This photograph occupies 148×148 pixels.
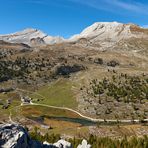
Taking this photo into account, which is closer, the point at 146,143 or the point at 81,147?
the point at 81,147

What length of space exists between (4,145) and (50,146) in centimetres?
1997

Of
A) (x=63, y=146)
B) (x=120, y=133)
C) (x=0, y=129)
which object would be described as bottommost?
(x=120, y=133)

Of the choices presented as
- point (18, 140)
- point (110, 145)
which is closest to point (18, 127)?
point (18, 140)

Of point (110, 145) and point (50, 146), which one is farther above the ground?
point (50, 146)

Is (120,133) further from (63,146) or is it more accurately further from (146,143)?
(63,146)

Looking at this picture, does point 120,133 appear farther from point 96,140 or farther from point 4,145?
point 4,145

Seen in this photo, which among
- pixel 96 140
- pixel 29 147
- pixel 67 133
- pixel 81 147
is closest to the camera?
pixel 29 147

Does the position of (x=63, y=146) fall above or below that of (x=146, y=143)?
above

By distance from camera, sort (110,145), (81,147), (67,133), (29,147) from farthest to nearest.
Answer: (67,133) → (110,145) → (81,147) → (29,147)

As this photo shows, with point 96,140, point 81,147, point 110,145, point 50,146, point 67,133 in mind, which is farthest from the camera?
point 67,133

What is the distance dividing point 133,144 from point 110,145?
414 inches

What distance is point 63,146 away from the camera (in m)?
92.1

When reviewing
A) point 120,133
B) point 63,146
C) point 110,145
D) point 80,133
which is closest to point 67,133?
point 80,133

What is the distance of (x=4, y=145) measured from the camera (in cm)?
7106
